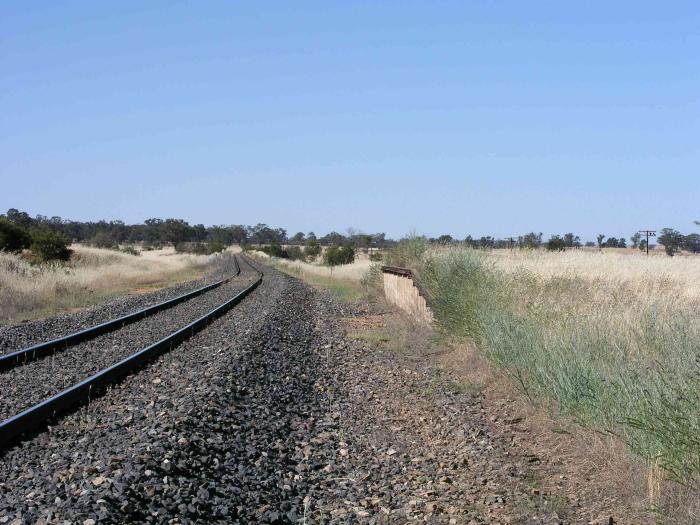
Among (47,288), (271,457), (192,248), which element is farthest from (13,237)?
(192,248)

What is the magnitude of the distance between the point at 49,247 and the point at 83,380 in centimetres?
4466

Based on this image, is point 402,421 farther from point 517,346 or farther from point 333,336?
point 333,336

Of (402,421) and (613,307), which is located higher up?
(613,307)

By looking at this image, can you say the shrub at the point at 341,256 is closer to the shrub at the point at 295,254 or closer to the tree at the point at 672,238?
the shrub at the point at 295,254

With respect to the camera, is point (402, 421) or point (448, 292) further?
point (448, 292)

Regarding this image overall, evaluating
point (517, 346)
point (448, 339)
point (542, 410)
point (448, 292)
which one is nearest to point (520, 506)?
point (542, 410)

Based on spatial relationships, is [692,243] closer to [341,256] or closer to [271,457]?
[341,256]

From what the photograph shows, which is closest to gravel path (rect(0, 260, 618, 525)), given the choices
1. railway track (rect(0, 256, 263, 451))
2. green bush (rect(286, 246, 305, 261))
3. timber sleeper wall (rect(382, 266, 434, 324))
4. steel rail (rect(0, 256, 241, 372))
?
railway track (rect(0, 256, 263, 451))

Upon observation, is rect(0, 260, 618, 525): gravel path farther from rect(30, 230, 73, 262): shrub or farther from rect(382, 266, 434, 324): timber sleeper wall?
rect(30, 230, 73, 262): shrub

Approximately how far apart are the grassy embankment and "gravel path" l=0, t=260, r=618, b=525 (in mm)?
836

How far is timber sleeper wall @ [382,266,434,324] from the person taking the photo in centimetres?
1911

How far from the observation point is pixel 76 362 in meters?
13.2

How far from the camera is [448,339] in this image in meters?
15.3

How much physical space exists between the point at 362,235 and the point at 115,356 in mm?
95064
